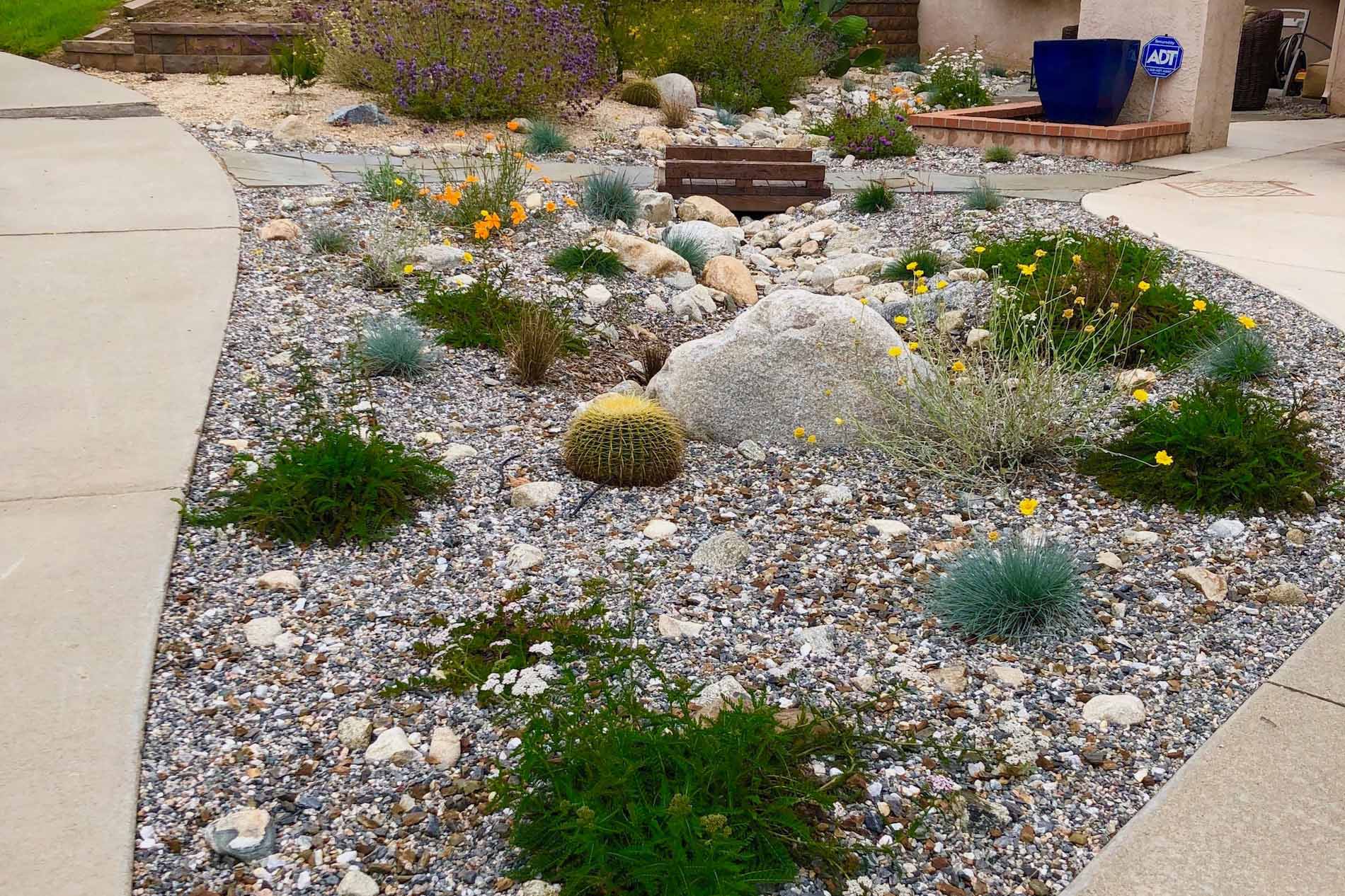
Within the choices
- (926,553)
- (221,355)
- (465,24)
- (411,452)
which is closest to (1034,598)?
(926,553)

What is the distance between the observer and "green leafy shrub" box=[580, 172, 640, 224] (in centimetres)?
768

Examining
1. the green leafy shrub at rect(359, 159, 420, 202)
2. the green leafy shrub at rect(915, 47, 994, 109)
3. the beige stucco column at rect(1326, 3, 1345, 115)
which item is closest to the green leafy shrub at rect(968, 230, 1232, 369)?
the green leafy shrub at rect(359, 159, 420, 202)

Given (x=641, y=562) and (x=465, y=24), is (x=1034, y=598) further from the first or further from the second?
(x=465, y=24)

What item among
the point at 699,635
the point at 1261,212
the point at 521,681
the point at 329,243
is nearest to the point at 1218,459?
the point at 699,635

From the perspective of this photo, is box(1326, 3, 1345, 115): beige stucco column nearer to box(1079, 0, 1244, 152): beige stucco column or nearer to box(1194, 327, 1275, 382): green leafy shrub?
box(1079, 0, 1244, 152): beige stucco column

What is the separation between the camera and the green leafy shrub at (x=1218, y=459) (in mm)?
3850

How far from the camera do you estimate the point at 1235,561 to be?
3.55 metres

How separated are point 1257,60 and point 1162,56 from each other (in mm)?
5224

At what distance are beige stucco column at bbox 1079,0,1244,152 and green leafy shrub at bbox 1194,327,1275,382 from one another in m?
6.30

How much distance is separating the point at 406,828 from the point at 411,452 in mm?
1919

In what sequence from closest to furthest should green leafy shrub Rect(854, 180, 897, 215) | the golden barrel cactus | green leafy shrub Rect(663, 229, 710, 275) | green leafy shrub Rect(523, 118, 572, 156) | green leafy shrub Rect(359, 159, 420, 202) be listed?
the golden barrel cactus < green leafy shrub Rect(663, 229, 710, 275) < green leafy shrub Rect(359, 159, 420, 202) < green leafy shrub Rect(854, 180, 897, 215) < green leafy shrub Rect(523, 118, 572, 156)

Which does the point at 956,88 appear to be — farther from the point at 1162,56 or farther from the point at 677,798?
the point at 677,798

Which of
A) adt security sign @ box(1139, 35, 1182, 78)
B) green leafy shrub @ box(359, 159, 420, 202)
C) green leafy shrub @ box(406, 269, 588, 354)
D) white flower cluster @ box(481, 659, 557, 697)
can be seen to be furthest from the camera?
adt security sign @ box(1139, 35, 1182, 78)

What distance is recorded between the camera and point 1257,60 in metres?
14.5
